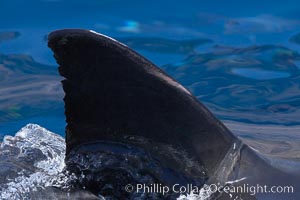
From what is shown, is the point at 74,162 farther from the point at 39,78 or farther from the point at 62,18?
the point at 62,18

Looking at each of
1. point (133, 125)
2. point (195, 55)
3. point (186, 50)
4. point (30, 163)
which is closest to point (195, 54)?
point (195, 55)

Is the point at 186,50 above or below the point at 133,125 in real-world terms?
above

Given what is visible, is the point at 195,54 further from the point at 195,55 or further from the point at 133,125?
the point at 133,125

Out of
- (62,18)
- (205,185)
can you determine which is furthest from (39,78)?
(205,185)

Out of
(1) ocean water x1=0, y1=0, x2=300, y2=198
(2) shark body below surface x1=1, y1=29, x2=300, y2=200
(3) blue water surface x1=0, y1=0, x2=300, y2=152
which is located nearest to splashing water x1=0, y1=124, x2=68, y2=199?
(2) shark body below surface x1=1, y1=29, x2=300, y2=200

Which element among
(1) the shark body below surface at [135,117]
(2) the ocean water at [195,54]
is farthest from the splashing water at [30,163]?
(2) the ocean water at [195,54]

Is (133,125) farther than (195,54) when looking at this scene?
No

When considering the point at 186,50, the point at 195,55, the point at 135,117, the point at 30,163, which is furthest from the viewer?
the point at 186,50

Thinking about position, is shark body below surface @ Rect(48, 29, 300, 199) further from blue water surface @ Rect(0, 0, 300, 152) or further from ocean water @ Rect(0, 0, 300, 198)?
blue water surface @ Rect(0, 0, 300, 152)

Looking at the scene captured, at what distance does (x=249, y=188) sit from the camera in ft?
13.0

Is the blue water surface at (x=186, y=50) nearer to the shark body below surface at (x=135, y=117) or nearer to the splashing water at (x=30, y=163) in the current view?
the splashing water at (x=30, y=163)

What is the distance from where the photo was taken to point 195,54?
325 inches

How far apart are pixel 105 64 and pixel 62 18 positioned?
5.06 m

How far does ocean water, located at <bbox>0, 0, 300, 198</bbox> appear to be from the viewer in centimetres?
711
